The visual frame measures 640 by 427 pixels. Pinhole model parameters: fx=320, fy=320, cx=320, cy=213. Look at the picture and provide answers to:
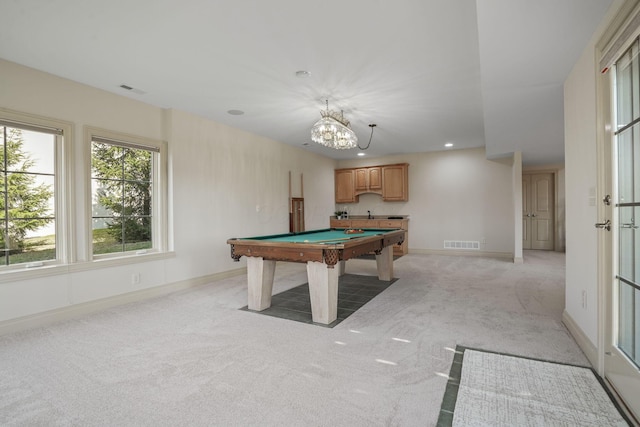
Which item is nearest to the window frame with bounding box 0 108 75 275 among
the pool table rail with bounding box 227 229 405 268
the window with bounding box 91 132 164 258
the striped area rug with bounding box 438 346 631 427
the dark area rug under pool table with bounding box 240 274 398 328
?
the window with bounding box 91 132 164 258

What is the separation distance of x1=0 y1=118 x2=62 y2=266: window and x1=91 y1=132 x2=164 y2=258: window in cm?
39

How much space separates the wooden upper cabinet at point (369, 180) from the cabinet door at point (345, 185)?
0.53 ft

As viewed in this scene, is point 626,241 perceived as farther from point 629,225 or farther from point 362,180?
point 362,180

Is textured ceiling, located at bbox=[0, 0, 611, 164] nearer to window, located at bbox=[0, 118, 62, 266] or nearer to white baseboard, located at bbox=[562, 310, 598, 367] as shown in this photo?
window, located at bbox=[0, 118, 62, 266]

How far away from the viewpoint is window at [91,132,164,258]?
3.75 metres

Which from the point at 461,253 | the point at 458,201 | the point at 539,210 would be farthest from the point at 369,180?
the point at 539,210

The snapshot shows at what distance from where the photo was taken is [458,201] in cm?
750

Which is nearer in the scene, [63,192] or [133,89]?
[63,192]

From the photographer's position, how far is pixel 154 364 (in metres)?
2.22

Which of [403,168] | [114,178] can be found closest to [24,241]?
[114,178]

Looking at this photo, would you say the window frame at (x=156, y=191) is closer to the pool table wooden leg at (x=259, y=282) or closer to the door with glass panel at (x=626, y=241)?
the pool table wooden leg at (x=259, y=282)

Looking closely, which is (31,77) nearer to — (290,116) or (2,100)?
(2,100)

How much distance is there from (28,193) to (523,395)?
444 centimetres

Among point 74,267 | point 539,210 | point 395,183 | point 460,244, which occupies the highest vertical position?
point 395,183
